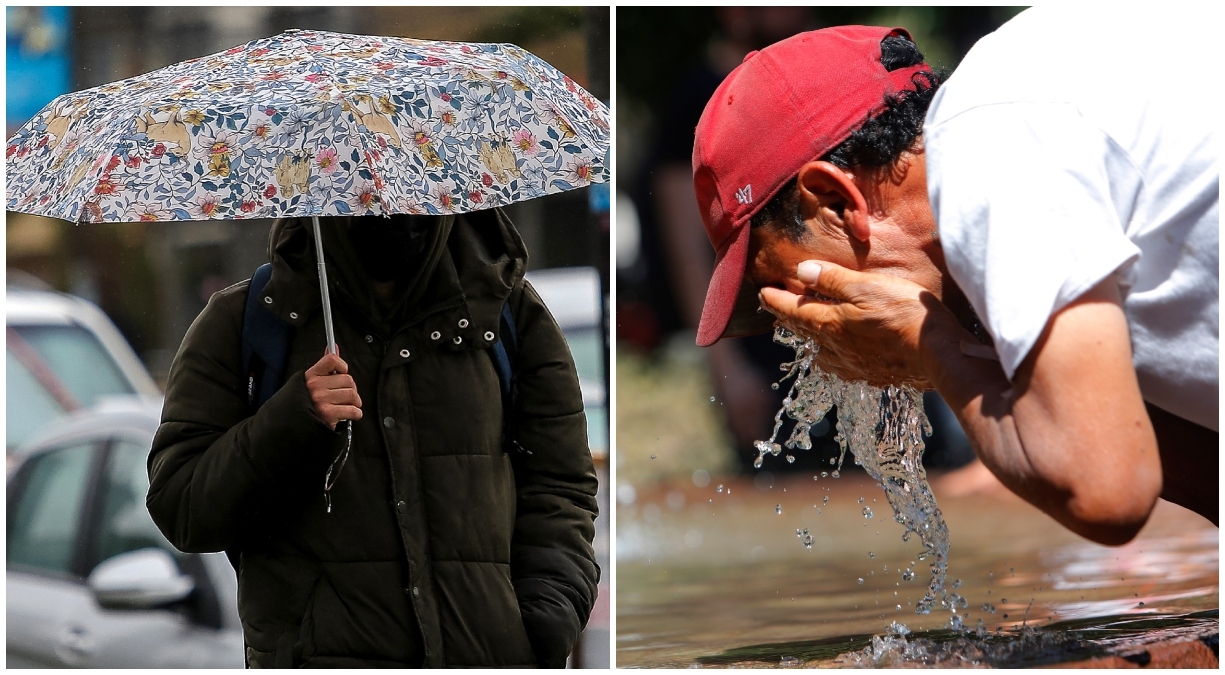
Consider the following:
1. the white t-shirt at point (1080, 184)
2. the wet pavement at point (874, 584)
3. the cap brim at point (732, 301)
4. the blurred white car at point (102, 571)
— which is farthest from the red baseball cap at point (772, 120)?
the blurred white car at point (102, 571)

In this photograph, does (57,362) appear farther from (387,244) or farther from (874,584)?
(874,584)

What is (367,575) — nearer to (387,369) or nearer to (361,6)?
(387,369)

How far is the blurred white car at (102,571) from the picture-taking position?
4168 millimetres

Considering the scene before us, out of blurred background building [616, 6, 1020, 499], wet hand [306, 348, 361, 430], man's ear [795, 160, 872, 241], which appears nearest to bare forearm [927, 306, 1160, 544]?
man's ear [795, 160, 872, 241]

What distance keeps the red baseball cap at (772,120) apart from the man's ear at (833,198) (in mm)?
31

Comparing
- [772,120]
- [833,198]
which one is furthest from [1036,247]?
[772,120]

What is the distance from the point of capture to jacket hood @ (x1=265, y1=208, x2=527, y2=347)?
9.03ft

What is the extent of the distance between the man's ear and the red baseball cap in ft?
0.10

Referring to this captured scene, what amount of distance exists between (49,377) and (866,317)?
395cm

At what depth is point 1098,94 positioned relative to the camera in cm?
180

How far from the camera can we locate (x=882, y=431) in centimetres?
303

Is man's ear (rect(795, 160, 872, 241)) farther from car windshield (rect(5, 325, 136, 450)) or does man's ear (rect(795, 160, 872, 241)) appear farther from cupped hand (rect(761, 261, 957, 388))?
car windshield (rect(5, 325, 136, 450))

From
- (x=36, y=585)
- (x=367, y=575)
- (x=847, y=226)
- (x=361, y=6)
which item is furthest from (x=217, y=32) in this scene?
(x=847, y=226)

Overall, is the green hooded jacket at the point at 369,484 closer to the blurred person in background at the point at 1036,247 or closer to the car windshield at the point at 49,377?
the blurred person in background at the point at 1036,247
